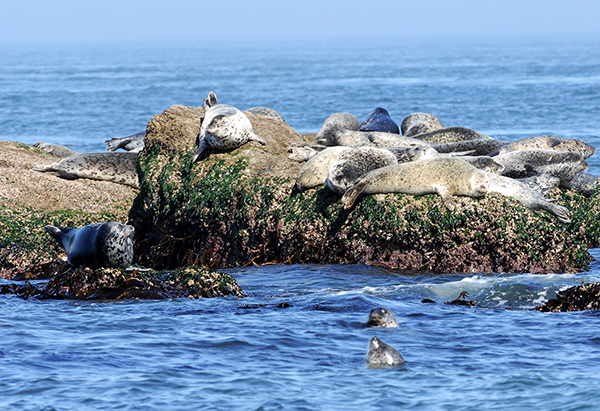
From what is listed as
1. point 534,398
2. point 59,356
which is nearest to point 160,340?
point 59,356

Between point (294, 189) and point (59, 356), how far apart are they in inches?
168

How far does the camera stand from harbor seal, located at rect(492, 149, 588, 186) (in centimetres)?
1038

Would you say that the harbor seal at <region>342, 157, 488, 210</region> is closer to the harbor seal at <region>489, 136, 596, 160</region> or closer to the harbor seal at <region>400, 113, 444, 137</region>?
the harbor seal at <region>489, 136, 596, 160</region>

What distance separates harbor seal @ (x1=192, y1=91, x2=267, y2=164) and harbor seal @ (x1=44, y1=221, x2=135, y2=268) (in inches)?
105

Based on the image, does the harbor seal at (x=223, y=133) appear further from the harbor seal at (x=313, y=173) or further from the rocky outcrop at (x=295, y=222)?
the harbor seal at (x=313, y=173)

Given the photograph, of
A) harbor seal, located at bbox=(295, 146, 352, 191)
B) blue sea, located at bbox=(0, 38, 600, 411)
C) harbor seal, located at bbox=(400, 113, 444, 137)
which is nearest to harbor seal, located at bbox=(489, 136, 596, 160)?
blue sea, located at bbox=(0, 38, 600, 411)

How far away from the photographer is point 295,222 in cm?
850

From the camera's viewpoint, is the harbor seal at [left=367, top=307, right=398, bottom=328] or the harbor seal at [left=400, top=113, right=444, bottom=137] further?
the harbor seal at [left=400, top=113, right=444, bottom=137]

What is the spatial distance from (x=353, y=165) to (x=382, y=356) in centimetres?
406

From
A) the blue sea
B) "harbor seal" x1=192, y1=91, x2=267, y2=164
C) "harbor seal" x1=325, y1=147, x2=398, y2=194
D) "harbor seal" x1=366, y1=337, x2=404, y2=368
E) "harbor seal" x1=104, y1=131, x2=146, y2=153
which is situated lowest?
the blue sea

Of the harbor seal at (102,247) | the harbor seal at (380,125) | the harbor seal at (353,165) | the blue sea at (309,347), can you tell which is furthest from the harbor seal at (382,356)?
the harbor seal at (380,125)

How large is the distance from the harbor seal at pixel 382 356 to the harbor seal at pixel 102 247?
3.09 metres

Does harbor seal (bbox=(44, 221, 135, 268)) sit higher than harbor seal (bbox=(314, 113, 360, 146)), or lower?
lower

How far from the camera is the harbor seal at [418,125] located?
15.8m
